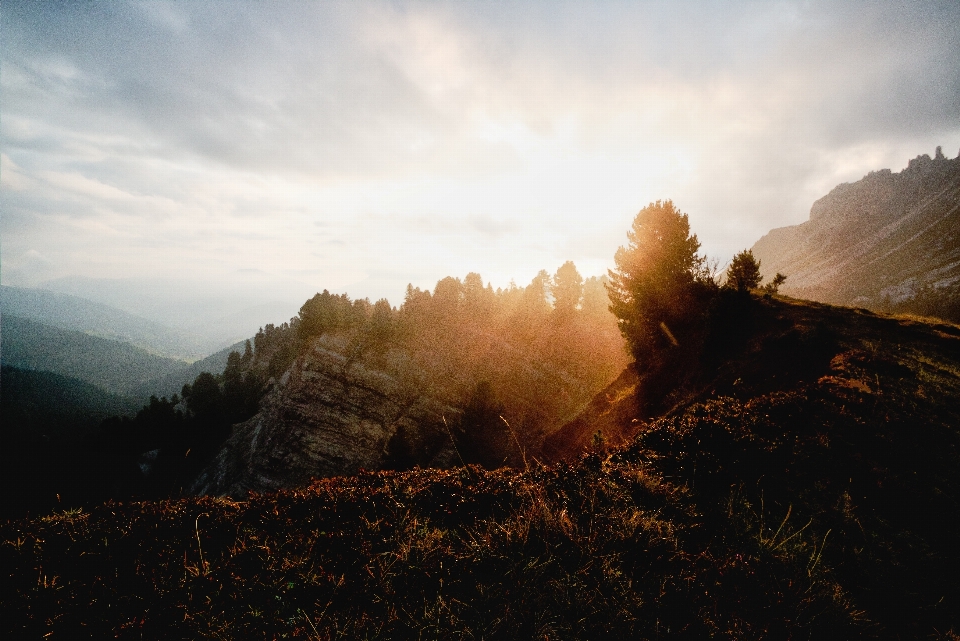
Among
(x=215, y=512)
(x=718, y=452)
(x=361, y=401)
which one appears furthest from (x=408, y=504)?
(x=361, y=401)

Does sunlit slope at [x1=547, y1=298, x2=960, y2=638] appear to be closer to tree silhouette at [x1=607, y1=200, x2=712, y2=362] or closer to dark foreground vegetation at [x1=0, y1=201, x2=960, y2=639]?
dark foreground vegetation at [x1=0, y1=201, x2=960, y2=639]

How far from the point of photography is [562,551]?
147 inches

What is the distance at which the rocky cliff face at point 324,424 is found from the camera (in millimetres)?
41344

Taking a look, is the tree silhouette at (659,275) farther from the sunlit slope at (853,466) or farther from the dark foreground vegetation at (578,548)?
the dark foreground vegetation at (578,548)

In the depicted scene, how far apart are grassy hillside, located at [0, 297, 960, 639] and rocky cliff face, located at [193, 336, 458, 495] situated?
136ft

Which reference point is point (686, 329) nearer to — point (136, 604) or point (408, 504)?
point (408, 504)

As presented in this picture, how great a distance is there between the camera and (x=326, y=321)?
61.3 meters

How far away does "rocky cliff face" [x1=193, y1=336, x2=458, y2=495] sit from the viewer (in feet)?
136

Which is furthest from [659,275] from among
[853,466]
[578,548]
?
[578,548]

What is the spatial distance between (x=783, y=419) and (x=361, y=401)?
48318mm

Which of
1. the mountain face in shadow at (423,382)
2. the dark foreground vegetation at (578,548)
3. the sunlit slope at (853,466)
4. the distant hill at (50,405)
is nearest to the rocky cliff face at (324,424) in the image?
the mountain face in shadow at (423,382)

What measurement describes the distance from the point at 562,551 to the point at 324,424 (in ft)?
154

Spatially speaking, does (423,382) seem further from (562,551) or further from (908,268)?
(908,268)

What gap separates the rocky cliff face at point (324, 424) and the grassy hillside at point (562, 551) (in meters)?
41.4
